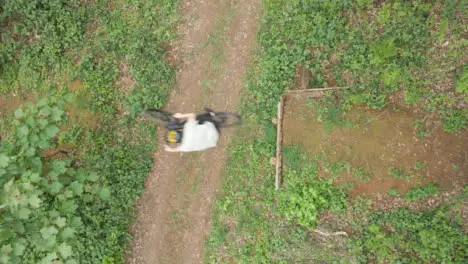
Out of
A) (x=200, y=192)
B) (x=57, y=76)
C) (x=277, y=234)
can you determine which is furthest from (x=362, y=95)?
(x=57, y=76)

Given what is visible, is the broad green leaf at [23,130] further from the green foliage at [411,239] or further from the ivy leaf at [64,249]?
the green foliage at [411,239]

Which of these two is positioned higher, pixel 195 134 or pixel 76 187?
pixel 195 134

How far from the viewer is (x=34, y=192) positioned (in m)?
6.78

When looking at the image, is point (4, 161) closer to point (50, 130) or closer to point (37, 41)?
point (50, 130)

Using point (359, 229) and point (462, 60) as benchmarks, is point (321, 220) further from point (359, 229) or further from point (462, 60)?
point (462, 60)

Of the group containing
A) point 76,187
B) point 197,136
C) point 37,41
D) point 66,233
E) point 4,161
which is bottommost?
point 66,233

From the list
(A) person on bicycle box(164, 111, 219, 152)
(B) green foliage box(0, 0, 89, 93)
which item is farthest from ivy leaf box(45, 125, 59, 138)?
(B) green foliage box(0, 0, 89, 93)

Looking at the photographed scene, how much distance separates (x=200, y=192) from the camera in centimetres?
950

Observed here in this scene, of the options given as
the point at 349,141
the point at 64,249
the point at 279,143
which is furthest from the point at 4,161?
the point at 349,141

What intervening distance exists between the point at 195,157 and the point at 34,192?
377 cm

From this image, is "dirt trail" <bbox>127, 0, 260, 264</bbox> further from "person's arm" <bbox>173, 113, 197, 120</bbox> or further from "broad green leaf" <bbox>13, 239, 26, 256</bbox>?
"broad green leaf" <bbox>13, 239, 26, 256</bbox>

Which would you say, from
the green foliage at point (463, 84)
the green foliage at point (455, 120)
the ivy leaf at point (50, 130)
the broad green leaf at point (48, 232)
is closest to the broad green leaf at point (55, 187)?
the broad green leaf at point (48, 232)

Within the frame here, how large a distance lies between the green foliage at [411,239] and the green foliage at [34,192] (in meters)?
6.02

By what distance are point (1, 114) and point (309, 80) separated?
25.5 ft
